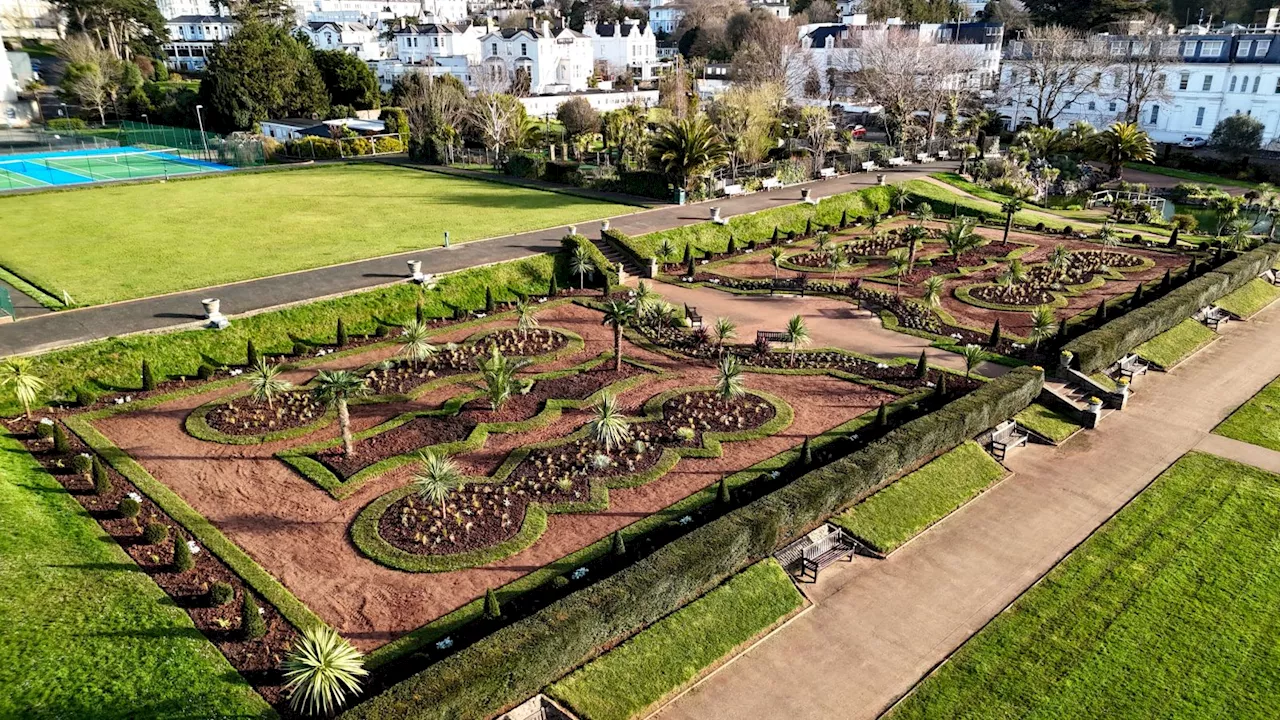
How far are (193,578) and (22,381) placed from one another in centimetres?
1146

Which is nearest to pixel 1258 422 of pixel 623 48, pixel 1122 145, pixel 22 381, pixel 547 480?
pixel 547 480

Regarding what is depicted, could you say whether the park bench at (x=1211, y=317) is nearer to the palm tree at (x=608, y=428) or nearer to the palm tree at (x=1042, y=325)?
the palm tree at (x=1042, y=325)

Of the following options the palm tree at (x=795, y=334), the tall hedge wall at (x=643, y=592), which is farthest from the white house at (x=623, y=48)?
the tall hedge wall at (x=643, y=592)

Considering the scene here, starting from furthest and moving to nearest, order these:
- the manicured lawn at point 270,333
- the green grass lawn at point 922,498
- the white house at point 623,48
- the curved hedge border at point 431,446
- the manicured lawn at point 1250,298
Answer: the white house at point 623,48, the manicured lawn at point 1250,298, the manicured lawn at point 270,333, the curved hedge border at point 431,446, the green grass lawn at point 922,498

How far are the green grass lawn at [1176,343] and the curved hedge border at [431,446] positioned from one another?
2063 cm

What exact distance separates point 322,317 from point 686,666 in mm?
23535

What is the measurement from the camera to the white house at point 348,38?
144 metres

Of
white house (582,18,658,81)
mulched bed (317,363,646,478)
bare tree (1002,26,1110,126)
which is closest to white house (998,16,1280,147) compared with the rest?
bare tree (1002,26,1110,126)

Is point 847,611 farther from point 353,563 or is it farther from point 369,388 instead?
point 369,388

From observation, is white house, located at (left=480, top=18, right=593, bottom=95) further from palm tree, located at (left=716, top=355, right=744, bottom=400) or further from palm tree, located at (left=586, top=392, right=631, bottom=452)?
palm tree, located at (left=586, top=392, right=631, bottom=452)

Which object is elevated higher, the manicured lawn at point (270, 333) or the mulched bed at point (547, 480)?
the manicured lawn at point (270, 333)

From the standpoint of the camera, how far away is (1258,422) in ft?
93.4

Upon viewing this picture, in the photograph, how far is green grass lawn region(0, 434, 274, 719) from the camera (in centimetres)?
1513

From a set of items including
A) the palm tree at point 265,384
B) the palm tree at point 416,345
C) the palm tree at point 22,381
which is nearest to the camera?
the palm tree at point 22,381
